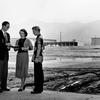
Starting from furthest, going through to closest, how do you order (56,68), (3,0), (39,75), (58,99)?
(3,0)
(56,68)
(39,75)
(58,99)

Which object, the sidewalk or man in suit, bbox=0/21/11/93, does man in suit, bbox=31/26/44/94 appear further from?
man in suit, bbox=0/21/11/93

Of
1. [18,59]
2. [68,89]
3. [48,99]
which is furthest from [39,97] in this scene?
[68,89]

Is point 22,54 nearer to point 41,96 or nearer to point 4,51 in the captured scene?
point 4,51

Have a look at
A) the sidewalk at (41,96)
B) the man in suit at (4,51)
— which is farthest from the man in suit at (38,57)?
the man in suit at (4,51)

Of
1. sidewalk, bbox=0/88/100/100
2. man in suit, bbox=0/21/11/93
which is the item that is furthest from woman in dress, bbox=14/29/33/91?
sidewalk, bbox=0/88/100/100

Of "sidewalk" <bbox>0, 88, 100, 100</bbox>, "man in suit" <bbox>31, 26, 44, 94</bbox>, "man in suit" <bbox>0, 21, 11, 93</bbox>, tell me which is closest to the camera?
"sidewalk" <bbox>0, 88, 100, 100</bbox>

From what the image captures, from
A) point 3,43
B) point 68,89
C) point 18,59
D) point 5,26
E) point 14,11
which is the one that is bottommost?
→ point 68,89

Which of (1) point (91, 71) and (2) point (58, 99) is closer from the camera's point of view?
(2) point (58, 99)

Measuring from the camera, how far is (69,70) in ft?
22.5

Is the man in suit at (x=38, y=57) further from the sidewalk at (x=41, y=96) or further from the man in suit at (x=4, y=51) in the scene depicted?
the man in suit at (x=4, y=51)

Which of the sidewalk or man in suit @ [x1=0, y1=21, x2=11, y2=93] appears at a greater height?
man in suit @ [x1=0, y1=21, x2=11, y2=93]

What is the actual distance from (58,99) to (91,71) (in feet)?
11.6

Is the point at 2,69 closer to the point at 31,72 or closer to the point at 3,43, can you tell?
the point at 3,43

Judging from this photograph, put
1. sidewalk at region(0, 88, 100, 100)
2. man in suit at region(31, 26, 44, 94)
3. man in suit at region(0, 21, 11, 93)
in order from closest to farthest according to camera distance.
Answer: sidewalk at region(0, 88, 100, 100), man in suit at region(31, 26, 44, 94), man in suit at region(0, 21, 11, 93)
